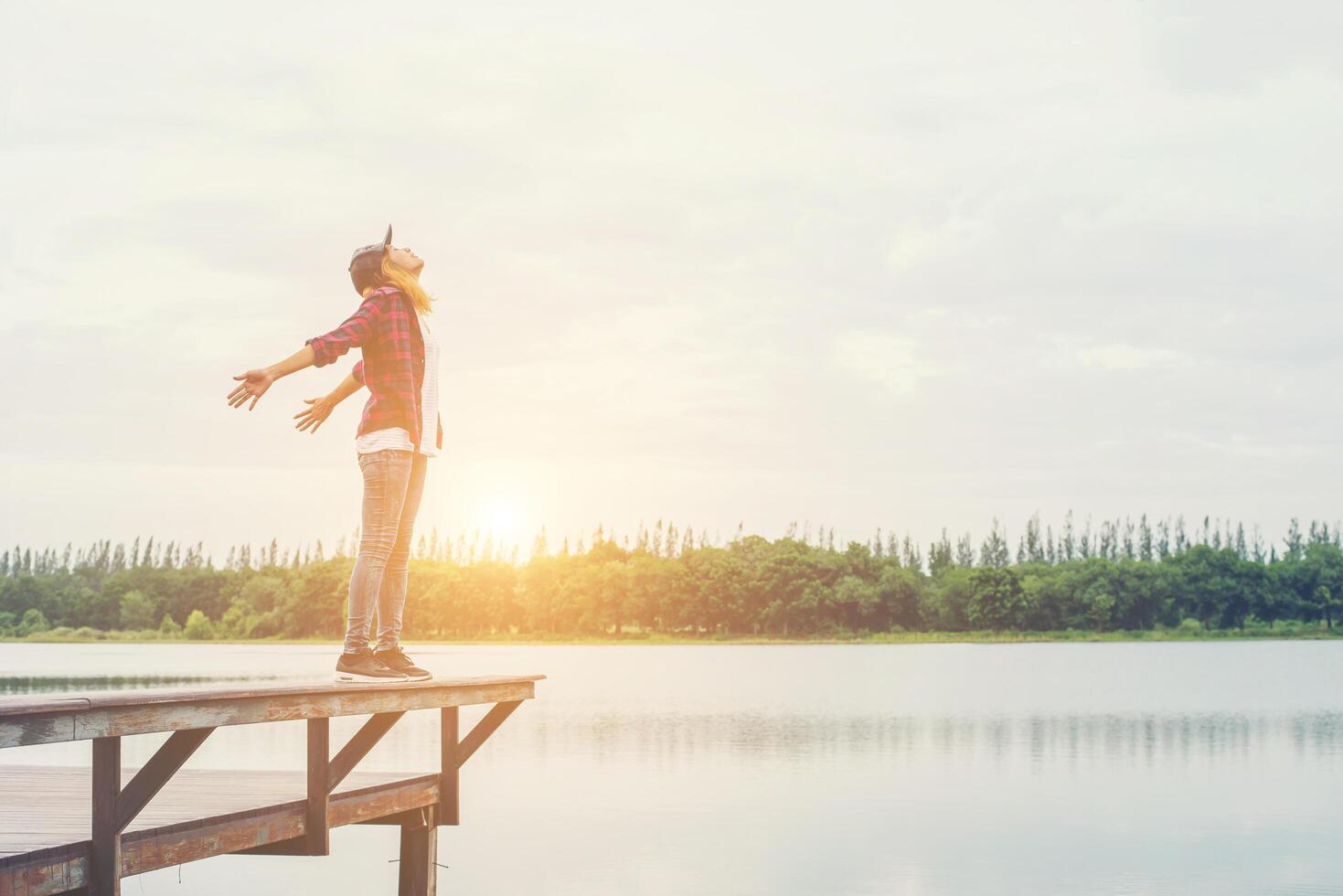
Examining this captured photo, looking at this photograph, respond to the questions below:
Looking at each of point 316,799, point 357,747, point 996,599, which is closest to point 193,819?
point 316,799

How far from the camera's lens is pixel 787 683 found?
206 feet

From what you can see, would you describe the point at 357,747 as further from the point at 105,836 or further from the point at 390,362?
the point at 105,836

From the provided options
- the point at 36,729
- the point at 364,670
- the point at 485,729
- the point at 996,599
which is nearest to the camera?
the point at 36,729

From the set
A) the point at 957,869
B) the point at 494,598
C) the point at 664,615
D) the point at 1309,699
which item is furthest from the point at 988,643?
the point at 957,869

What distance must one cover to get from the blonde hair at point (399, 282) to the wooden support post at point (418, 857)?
4.76 metres

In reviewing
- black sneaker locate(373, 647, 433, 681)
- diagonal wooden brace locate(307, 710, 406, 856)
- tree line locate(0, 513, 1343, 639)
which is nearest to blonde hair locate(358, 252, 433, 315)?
black sneaker locate(373, 647, 433, 681)

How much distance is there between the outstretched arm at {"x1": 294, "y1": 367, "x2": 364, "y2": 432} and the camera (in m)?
8.17

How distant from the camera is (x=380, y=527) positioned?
8.09 m

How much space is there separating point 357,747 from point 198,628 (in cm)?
12785

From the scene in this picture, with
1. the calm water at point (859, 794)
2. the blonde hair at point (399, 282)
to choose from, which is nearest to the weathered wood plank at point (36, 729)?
the blonde hair at point (399, 282)

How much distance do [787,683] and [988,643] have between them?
205ft

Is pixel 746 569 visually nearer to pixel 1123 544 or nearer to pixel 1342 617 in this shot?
pixel 1342 617

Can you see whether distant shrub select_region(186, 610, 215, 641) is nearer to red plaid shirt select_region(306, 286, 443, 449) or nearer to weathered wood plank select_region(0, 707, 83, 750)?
red plaid shirt select_region(306, 286, 443, 449)

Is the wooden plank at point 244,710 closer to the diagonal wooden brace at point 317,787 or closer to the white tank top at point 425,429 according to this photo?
the diagonal wooden brace at point 317,787
